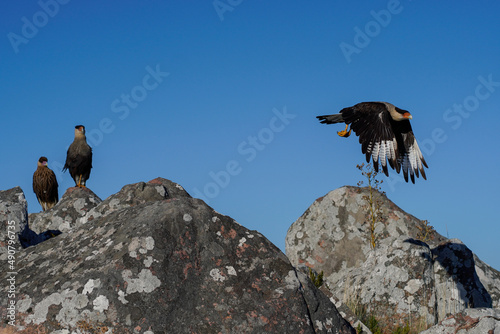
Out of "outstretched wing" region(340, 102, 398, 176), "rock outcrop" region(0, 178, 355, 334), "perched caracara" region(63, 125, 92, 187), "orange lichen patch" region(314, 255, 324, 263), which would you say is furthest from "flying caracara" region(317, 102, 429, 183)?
"perched caracara" region(63, 125, 92, 187)

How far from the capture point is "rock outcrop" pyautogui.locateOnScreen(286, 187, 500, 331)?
8.15 meters

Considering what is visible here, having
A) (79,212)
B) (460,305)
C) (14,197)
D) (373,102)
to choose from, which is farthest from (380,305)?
(79,212)

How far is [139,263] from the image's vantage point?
434cm

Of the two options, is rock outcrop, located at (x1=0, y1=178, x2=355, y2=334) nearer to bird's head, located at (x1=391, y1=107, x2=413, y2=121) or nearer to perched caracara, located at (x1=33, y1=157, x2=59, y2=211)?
bird's head, located at (x1=391, y1=107, x2=413, y2=121)

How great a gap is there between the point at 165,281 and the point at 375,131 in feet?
21.2

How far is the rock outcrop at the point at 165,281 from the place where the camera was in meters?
4.11

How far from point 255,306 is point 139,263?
102cm

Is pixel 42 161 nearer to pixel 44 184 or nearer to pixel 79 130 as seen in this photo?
pixel 44 184

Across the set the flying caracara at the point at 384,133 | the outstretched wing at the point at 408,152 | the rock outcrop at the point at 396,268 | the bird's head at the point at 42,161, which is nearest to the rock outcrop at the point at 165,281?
the rock outcrop at the point at 396,268

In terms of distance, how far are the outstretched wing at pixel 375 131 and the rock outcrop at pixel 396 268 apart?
1.48m

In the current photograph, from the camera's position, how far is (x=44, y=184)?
19.7 meters

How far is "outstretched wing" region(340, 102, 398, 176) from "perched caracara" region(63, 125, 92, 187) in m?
11.3

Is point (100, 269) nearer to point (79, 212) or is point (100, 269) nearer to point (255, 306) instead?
point (255, 306)

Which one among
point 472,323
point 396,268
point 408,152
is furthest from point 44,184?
point 472,323
